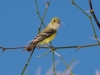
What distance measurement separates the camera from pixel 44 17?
139cm

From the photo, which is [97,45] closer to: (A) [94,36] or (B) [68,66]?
(A) [94,36]

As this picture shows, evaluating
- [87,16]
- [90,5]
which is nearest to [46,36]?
[87,16]

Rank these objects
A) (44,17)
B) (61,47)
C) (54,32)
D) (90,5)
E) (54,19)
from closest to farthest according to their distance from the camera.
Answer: (90,5) → (61,47) → (44,17) → (54,19) → (54,32)

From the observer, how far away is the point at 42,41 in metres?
1.64

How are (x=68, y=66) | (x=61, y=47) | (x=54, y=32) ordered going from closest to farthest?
1. (x=61, y=47)
2. (x=68, y=66)
3. (x=54, y=32)

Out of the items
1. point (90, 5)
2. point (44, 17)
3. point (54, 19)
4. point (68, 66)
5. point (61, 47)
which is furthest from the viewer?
point (54, 19)

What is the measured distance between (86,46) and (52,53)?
0.99 ft

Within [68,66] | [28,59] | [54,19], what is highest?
[54,19]

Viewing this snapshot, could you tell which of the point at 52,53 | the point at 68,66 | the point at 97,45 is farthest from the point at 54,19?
the point at 97,45

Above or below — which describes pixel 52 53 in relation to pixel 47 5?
below

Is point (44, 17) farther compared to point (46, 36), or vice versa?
point (46, 36)

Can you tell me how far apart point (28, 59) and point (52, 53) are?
0.13 meters

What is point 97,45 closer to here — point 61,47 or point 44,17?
point 61,47

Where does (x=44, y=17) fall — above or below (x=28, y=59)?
above
